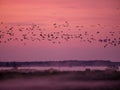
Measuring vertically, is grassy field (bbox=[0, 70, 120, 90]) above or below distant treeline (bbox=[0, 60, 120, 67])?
below

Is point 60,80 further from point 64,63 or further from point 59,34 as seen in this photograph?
point 59,34

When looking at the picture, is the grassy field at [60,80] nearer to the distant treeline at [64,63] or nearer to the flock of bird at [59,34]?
the distant treeline at [64,63]

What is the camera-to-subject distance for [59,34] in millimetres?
4309

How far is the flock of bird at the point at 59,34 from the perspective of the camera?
14.0 ft

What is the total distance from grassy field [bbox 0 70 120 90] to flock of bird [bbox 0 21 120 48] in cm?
28

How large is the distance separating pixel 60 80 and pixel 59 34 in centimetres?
41

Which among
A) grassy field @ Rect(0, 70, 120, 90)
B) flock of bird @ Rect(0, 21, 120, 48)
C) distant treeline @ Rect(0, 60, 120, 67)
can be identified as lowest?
grassy field @ Rect(0, 70, 120, 90)

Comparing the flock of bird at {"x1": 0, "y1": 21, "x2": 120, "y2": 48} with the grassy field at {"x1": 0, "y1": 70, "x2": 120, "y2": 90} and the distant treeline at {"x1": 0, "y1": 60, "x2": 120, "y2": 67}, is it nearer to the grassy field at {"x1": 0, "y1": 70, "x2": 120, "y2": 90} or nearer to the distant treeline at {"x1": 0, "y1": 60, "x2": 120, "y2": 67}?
the distant treeline at {"x1": 0, "y1": 60, "x2": 120, "y2": 67}

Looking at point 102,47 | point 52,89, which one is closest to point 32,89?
point 52,89

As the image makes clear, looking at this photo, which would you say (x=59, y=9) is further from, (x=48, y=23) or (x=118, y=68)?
(x=118, y=68)

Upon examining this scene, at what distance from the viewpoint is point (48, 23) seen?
4309mm

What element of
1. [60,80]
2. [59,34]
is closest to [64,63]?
[60,80]

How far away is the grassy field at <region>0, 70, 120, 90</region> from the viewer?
13.8 feet

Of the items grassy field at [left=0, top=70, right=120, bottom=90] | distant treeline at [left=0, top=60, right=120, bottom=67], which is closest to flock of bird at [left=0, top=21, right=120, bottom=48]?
distant treeline at [left=0, top=60, right=120, bottom=67]
